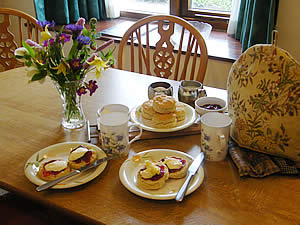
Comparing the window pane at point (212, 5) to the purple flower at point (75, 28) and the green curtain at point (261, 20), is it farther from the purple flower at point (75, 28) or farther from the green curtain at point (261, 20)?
the purple flower at point (75, 28)

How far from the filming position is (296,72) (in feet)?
2.84

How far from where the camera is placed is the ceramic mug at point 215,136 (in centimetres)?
97

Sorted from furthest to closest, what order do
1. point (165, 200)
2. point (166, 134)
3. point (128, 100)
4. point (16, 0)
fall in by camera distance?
1. point (16, 0)
2. point (128, 100)
3. point (166, 134)
4. point (165, 200)

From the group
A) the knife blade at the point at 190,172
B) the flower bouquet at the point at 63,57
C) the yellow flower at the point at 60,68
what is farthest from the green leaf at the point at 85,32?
the knife blade at the point at 190,172

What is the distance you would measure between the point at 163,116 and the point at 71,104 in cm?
31

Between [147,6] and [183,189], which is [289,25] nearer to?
[147,6]

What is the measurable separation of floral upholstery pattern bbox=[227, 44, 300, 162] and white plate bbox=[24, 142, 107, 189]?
0.42 m

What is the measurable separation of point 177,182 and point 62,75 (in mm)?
485

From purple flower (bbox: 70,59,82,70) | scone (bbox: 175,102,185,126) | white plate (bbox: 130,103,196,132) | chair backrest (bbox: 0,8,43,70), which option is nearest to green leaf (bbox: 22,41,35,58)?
purple flower (bbox: 70,59,82,70)

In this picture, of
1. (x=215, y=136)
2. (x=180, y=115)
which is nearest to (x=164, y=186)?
(x=215, y=136)

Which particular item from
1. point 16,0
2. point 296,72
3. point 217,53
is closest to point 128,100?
point 296,72

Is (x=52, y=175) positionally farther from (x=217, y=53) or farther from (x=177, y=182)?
(x=217, y=53)

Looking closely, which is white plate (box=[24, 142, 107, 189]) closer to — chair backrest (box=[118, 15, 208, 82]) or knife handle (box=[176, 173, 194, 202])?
knife handle (box=[176, 173, 194, 202])

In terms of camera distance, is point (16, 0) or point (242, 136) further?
point (16, 0)
